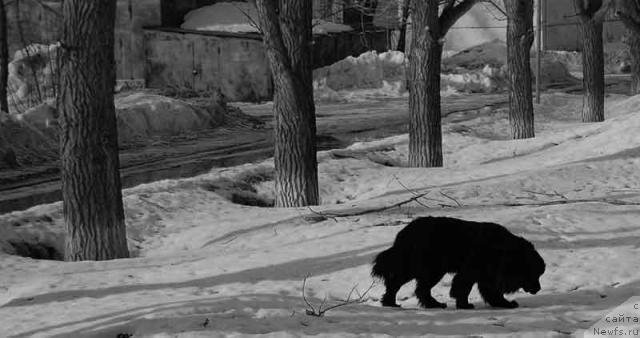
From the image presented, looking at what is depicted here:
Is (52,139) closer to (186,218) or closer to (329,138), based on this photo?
(329,138)

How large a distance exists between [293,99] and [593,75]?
48.4ft

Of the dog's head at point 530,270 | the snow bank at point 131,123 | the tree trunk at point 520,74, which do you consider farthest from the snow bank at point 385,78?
the dog's head at point 530,270

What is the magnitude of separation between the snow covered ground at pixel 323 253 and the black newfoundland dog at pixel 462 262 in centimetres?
22

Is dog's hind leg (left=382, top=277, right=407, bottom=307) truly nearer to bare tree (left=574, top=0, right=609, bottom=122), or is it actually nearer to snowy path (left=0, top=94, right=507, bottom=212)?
snowy path (left=0, top=94, right=507, bottom=212)

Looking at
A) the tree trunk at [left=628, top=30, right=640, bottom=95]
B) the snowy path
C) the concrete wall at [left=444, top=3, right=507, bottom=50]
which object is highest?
the concrete wall at [left=444, top=3, right=507, bottom=50]

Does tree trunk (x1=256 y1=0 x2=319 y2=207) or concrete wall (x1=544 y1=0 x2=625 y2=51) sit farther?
concrete wall (x1=544 y1=0 x2=625 y2=51)

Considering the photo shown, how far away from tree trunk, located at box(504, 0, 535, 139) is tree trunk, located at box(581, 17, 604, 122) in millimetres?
4328

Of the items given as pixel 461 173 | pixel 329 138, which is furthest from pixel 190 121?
pixel 461 173

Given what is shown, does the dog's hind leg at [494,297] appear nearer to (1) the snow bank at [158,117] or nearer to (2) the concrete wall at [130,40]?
(1) the snow bank at [158,117]

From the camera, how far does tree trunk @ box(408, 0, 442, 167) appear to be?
16234 millimetres

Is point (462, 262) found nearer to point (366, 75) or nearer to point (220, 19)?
point (366, 75)

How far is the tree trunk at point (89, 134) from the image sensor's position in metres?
10.0

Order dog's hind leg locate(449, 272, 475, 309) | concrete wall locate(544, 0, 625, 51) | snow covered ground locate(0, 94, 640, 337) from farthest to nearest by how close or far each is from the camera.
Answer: concrete wall locate(544, 0, 625, 51)
dog's hind leg locate(449, 272, 475, 309)
snow covered ground locate(0, 94, 640, 337)

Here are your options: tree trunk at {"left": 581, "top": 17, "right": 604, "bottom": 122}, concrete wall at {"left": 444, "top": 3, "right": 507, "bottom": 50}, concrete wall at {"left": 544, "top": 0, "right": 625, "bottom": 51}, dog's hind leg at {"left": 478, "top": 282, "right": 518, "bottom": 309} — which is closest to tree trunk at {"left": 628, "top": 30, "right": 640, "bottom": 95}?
tree trunk at {"left": 581, "top": 17, "right": 604, "bottom": 122}
